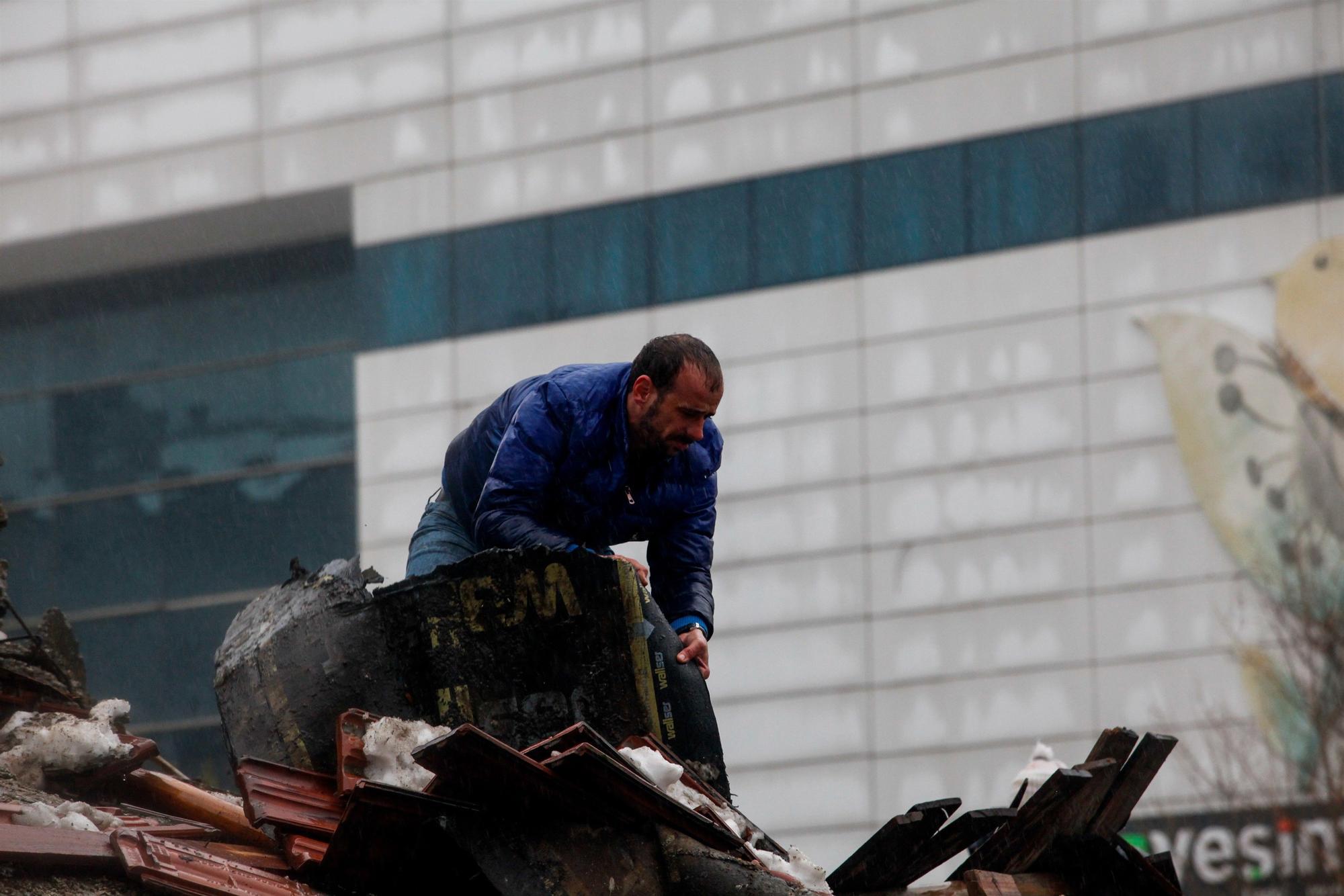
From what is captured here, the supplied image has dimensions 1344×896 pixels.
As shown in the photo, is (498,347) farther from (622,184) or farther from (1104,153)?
(1104,153)

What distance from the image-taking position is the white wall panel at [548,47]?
24.1 m

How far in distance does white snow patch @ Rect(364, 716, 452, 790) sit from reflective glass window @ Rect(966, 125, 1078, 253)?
1800 cm

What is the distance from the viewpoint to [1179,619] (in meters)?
20.9

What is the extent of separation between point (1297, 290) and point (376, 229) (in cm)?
1179

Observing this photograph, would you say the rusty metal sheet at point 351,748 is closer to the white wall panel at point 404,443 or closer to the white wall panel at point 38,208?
the white wall panel at point 404,443

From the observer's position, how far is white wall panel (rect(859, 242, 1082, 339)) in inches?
856

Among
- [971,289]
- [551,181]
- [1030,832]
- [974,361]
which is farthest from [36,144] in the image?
[1030,832]

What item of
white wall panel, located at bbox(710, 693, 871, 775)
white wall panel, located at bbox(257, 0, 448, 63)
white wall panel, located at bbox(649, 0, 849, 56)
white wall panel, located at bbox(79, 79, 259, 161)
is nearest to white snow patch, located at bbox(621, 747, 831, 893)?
white wall panel, located at bbox(710, 693, 871, 775)

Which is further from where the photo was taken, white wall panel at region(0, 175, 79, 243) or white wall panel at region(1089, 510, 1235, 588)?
white wall panel at region(0, 175, 79, 243)

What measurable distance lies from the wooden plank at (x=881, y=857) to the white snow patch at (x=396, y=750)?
3.86ft

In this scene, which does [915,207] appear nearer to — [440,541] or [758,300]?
[758,300]

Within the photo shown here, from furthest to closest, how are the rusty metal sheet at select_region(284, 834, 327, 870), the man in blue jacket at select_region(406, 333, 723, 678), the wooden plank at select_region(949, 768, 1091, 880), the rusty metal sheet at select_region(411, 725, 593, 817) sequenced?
1. the man in blue jacket at select_region(406, 333, 723, 678)
2. the wooden plank at select_region(949, 768, 1091, 880)
3. the rusty metal sheet at select_region(284, 834, 327, 870)
4. the rusty metal sheet at select_region(411, 725, 593, 817)

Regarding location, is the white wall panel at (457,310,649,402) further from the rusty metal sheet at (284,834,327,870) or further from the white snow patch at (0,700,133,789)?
the rusty metal sheet at (284,834,327,870)

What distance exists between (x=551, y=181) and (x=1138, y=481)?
8.46 meters
